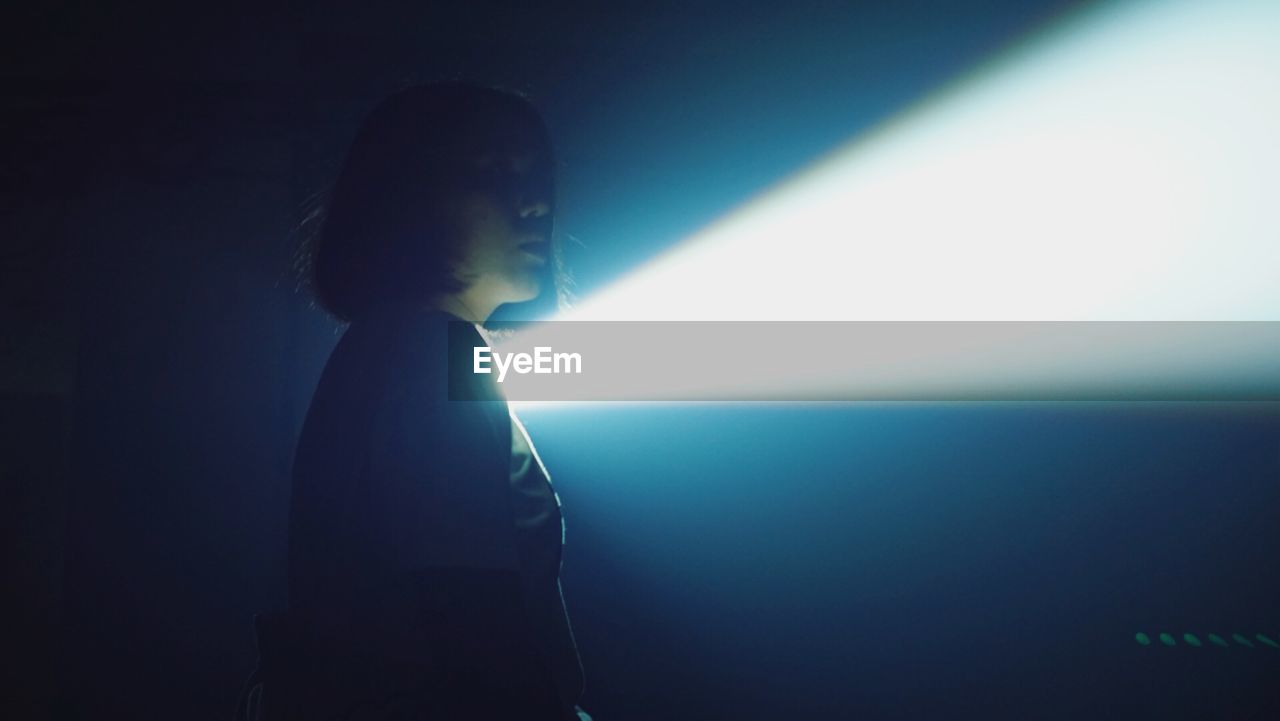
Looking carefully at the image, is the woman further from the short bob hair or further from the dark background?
the dark background

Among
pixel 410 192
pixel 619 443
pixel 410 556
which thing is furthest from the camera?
pixel 619 443

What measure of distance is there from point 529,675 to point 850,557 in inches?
30.8

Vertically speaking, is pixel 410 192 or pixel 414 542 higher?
pixel 410 192

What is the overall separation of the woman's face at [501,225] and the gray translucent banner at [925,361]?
0.35 metres

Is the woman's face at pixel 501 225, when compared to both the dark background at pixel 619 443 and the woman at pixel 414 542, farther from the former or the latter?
the dark background at pixel 619 443

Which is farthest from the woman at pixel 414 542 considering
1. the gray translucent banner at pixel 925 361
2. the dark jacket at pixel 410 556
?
the gray translucent banner at pixel 925 361

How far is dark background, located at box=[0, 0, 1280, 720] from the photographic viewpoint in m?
1.14

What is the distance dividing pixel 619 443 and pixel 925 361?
65cm

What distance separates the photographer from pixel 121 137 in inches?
48.9

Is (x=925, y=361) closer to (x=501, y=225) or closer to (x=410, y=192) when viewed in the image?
(x=501, y=225)

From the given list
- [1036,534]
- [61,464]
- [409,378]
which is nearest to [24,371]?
[61,464]

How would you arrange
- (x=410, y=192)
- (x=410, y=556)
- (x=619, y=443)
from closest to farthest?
(x=410, y=556)
(x=410, y=192)
(x=619, y=443)

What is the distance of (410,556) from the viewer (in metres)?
0.58

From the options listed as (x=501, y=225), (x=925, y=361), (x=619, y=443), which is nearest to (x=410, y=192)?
(x=501, y=225)
